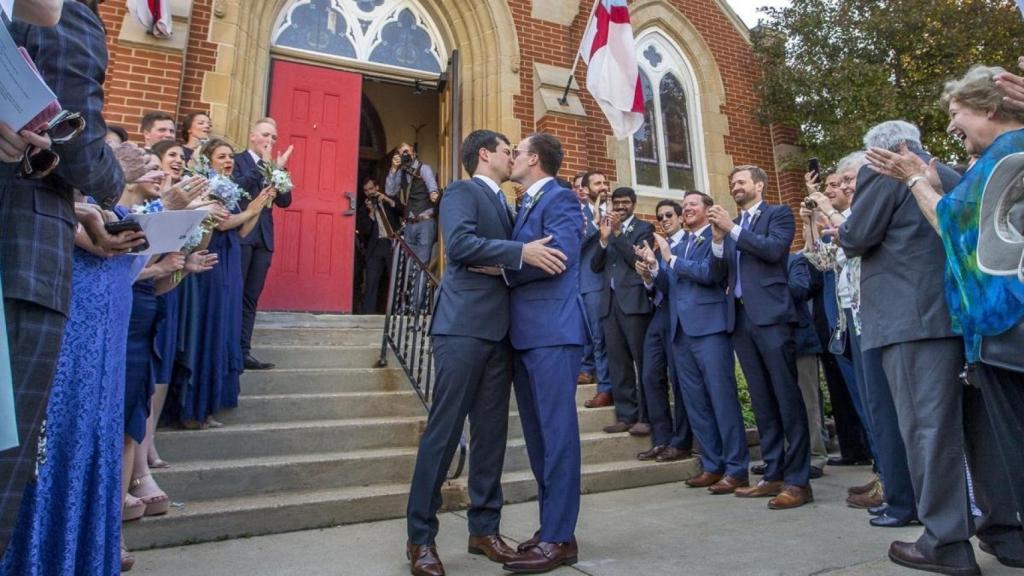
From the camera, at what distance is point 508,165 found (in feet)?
10.9

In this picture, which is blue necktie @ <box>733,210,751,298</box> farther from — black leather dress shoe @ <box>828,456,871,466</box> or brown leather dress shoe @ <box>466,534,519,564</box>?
brown leather dress shoe @ <box>466,534,519,564</box>

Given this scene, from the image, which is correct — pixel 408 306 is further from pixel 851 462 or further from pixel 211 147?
pixel 851 462

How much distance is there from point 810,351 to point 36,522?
5112 mm

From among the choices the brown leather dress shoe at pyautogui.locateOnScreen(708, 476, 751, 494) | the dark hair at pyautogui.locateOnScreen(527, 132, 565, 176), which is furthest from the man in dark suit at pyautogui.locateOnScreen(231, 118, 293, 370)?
the brown leather dress shoe at pyautogui.locateOnScreen(708, 476, 751, 494)

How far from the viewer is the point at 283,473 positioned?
3.73m

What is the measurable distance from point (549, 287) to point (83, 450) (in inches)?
75.8

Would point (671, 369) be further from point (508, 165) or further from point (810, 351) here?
point (508, 165)

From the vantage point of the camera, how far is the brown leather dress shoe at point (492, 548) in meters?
2.88

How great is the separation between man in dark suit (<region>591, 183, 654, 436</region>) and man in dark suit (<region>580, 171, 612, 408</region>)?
10cm

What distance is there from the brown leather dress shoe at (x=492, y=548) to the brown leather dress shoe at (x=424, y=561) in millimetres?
267

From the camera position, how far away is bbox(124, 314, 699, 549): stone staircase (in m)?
3.41

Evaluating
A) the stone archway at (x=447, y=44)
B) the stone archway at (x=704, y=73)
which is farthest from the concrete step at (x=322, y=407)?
the stone archway at (x=704, y=73)

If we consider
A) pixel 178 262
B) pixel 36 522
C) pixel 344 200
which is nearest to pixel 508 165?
pixel 178 262

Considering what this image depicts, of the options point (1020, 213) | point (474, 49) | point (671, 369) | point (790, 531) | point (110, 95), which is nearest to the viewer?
point (1020, 213)
